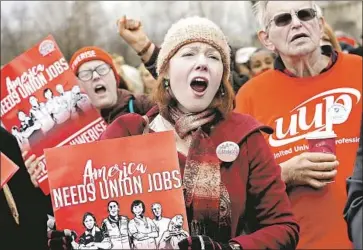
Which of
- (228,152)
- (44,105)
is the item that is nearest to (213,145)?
(228,152)

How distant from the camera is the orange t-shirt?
11.0 ft

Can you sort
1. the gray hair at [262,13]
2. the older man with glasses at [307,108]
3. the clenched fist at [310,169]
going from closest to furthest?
the clenched fist at [310,169]
the older man with glasses at [307,108]
the gray hair at [262,13]

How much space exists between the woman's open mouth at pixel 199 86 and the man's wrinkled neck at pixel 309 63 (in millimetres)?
1052

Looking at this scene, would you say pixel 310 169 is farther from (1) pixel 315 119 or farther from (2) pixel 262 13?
(2) pixel 262 13

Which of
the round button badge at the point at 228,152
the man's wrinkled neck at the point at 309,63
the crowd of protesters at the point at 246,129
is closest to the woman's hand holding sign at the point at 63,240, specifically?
the crowd of protesters at the point at 246,129

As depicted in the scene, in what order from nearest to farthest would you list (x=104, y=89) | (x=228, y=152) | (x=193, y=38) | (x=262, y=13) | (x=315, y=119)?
(x=228, y=152) < (x=193, y=38) < (x=315, y=119) < (x=262, y=13) < (x=104, y=89)

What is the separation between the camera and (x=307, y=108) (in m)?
3.49

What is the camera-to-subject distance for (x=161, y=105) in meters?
2.72

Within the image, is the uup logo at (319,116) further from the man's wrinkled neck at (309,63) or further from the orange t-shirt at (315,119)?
the man's wrinkled neck at (309,63)

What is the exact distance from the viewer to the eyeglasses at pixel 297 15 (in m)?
3.53

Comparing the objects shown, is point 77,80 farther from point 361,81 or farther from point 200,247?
point 200,247

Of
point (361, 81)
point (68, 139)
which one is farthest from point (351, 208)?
point (68, 139)

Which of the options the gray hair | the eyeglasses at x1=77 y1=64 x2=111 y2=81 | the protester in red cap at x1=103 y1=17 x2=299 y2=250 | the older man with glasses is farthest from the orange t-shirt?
the eyeglasses at x1=77 y1=64 x2=111 y2=81

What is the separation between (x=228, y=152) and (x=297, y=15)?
122 centimetres
